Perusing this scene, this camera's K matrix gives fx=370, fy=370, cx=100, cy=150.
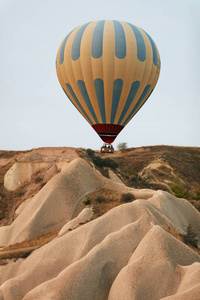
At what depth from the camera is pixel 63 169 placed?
3180cm

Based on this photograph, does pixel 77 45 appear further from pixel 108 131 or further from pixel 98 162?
A: pixel 98 162

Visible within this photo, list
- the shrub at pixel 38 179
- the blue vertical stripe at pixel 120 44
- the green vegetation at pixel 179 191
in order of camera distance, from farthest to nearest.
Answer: the green vegetation at pixel 179 191
the blue vertical stripe at pixel 120 44
the shrub at pixel 38 179

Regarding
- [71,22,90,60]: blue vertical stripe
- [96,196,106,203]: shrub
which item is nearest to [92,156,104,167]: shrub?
[96,196,106,203]: shrub

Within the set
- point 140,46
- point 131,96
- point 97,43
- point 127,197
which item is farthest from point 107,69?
point 127,197

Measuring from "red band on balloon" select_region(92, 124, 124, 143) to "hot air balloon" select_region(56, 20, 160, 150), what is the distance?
4.9 inches

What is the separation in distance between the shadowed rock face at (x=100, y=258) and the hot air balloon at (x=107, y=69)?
1790 cm

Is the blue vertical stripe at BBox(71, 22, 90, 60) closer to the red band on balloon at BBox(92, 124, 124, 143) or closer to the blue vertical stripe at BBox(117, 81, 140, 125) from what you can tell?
the blue vertical stripe at BBox(117, 81, 140, 125)

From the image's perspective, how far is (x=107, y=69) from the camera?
41156 mm

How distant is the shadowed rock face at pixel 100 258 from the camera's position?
751 inches

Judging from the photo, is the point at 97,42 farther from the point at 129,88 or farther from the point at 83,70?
the point at 129,88

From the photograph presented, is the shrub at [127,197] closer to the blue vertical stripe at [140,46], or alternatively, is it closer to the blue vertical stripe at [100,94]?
the blue vertical stripe at [100,94]

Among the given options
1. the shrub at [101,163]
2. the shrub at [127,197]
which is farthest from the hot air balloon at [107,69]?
the shrub at [127,197]

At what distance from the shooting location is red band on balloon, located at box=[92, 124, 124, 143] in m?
45.3

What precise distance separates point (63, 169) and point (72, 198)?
4.13 metres
